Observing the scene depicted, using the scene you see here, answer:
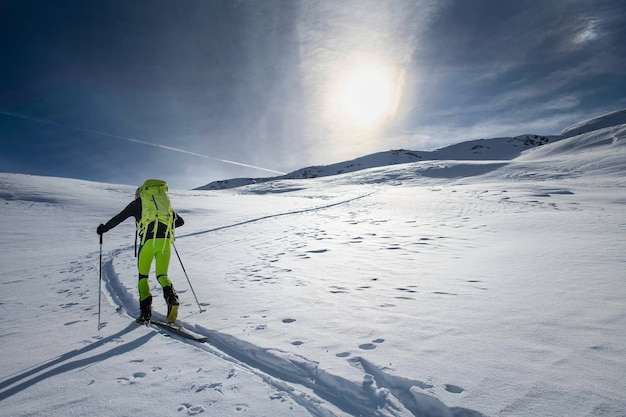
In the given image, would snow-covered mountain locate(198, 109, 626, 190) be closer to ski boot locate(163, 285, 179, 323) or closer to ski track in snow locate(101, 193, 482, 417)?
ski boot locate(163, 285, 179, 323)

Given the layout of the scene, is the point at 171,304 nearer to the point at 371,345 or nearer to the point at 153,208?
the point at 153,208

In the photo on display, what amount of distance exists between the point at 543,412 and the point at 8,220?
70.2ft

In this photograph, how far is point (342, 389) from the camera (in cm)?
277

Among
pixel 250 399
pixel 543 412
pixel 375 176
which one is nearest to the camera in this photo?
pixel 543 412

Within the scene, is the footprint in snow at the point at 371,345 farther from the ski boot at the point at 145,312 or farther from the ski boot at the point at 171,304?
the ski boot at the point at 145,312

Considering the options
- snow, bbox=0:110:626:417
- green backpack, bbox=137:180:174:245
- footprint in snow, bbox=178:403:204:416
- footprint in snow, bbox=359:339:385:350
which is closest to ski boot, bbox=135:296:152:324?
snow, bbox=0:110:626:417

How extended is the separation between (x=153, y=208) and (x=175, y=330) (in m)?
1.92

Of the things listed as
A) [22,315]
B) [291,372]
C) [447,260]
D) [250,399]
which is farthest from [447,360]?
[22,315]

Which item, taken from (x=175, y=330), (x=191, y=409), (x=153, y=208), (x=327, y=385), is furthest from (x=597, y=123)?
(x=191, y=409)

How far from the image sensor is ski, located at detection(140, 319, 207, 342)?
380 cm

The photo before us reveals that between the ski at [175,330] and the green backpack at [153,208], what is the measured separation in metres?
1.25

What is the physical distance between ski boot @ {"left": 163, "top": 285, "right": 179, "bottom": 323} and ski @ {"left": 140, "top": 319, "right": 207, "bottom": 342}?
98 mm

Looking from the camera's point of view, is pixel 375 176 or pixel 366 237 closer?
Result: pixel 366 237

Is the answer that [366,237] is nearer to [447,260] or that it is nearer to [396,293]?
[447,260]
